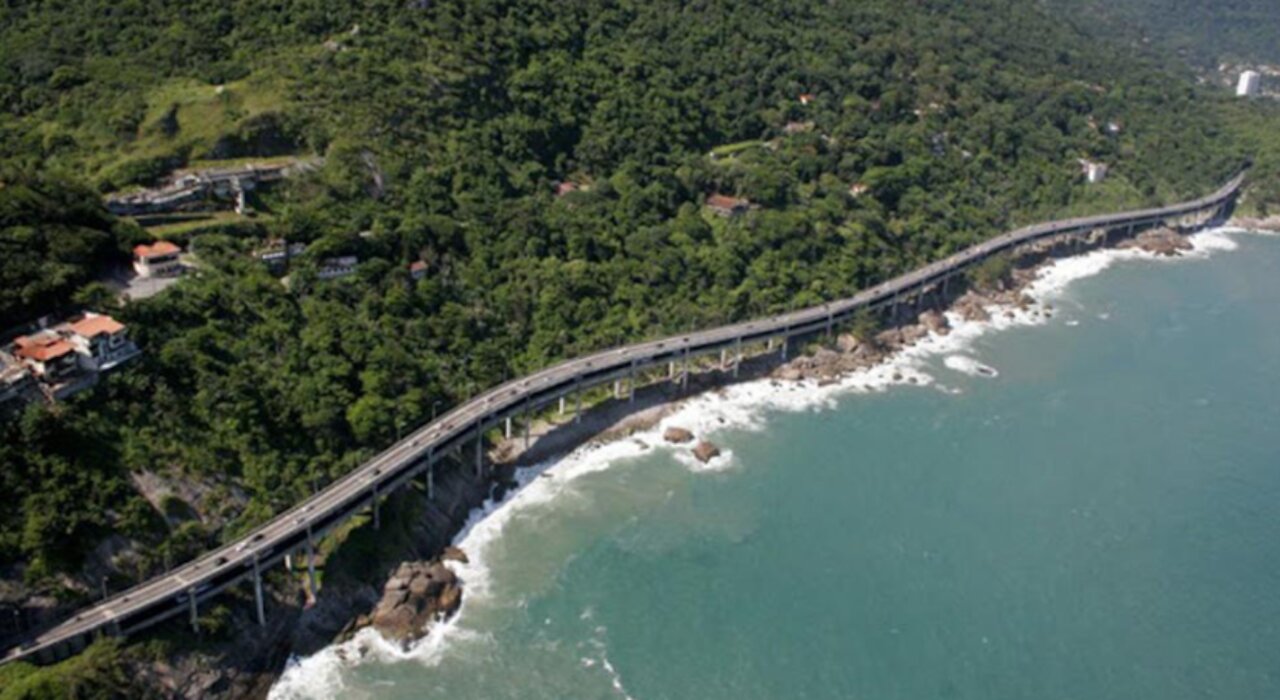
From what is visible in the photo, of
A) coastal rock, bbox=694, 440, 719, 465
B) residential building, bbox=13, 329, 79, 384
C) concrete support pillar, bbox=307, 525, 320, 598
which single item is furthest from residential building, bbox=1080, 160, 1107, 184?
residential building, bbox=13, 329, 79, 384

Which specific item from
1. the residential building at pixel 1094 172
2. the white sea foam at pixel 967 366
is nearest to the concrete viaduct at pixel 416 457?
the white sea foam at pixel 967 366

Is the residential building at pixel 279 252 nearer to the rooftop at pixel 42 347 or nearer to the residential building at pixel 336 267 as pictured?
the residential building at pixel 336 267

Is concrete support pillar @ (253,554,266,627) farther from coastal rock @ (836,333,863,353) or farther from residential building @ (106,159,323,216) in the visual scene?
coastal rock @ (836,333,863,353)

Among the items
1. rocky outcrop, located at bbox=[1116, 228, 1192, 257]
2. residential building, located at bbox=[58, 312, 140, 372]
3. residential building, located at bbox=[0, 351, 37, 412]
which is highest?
residential building, located at bbox=[58, 312, 140, 372]

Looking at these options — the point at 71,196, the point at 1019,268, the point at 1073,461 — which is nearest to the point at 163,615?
the point at 71,196

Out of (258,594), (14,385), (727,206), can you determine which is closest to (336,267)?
(14,385)
